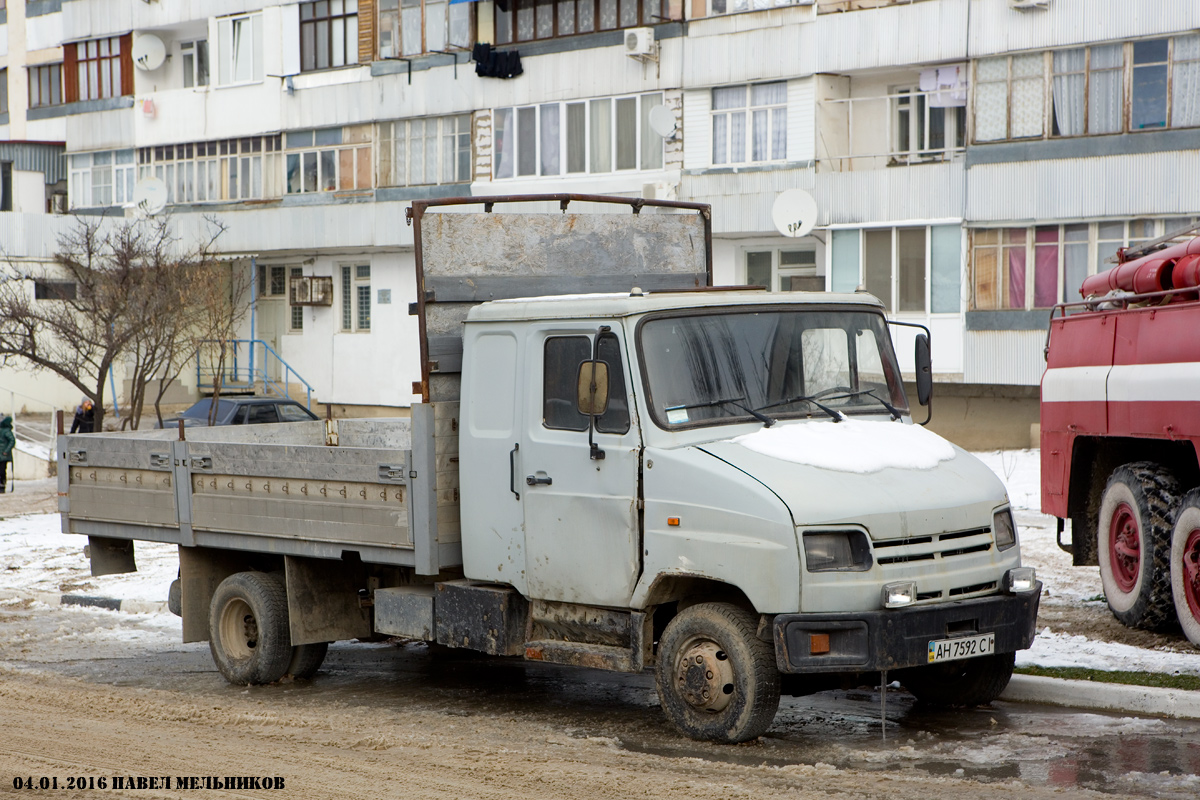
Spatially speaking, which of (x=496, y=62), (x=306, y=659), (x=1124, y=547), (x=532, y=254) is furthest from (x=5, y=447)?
(x=1124, y=547)

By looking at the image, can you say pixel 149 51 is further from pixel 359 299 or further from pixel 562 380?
pixel 562 380

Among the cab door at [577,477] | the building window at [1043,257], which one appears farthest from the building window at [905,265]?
the cab door at [577,477]

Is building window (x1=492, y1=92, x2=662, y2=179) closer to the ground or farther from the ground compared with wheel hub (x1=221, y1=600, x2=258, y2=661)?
farther from the ground

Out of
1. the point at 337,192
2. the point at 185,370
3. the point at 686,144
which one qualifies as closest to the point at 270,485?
the point at 686,144

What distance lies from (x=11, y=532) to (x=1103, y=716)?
14492 mm

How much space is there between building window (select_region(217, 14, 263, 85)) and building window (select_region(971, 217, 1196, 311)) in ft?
65.7

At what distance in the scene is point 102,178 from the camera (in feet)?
136

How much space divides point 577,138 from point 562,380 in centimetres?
2458

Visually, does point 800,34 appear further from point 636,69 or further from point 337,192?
point 337,192

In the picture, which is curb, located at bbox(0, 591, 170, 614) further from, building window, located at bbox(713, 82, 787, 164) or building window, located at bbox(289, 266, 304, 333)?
building window, located at bbox(289, 266, 304, 333)

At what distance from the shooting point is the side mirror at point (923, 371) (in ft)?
27.0

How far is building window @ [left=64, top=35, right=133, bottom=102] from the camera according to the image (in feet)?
135

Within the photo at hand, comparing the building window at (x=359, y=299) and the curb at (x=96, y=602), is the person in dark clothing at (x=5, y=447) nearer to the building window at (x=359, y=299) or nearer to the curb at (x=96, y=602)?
the building window at (x=359, y=299)


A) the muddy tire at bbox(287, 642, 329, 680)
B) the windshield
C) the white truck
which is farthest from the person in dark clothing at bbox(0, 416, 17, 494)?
the windshield
